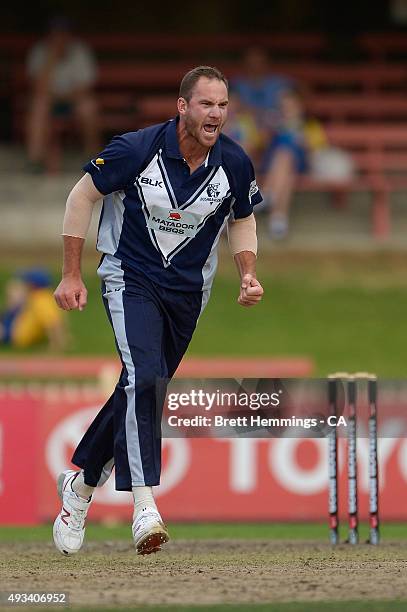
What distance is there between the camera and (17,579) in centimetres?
603

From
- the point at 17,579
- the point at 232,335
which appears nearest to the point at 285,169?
the point at 232,335

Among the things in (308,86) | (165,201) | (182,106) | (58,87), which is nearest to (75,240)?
(165,201)

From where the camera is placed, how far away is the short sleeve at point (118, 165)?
250 inches

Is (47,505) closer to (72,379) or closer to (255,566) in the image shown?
(72,379)

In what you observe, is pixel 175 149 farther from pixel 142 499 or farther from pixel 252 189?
pixel 142 499

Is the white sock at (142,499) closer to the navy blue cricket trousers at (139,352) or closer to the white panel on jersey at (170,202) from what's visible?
the navy blue cricket trousers at (139,352)

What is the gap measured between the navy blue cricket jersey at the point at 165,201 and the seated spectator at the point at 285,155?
8.88m

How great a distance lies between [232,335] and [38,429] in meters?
4.71

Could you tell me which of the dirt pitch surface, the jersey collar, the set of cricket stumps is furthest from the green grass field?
the jersey collar

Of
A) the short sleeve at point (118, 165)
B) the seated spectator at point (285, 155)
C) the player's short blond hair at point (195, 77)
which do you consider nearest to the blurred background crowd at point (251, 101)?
the seated spectator at point (285, 155)

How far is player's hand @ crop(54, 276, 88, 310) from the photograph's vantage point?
641cm

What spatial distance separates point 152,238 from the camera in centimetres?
646

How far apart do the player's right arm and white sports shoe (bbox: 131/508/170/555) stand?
0.98 metres

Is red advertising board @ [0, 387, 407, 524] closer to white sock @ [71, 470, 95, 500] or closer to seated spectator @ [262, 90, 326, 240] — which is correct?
white sock @ [71, 470, 95, 500]
